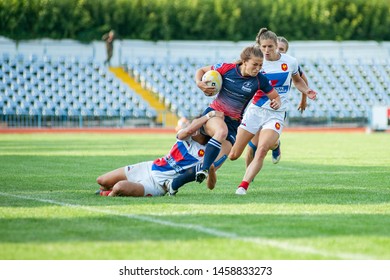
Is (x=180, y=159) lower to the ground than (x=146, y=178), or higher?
higher

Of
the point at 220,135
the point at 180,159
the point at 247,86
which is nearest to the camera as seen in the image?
the point at 220,135

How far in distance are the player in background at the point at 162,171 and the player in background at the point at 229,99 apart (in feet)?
0.45

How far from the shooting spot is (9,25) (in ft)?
170

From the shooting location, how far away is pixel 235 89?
13148 millimetres

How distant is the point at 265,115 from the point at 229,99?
0.81 m

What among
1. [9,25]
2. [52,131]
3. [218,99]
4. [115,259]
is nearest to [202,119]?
[218,99]

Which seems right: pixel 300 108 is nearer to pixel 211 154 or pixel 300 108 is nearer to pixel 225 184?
pixel 225 184

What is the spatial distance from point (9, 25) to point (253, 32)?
15211 millimetres

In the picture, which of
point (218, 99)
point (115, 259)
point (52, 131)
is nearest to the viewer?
point (115, 259)

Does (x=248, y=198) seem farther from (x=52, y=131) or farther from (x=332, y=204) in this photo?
(x=52, y=131)

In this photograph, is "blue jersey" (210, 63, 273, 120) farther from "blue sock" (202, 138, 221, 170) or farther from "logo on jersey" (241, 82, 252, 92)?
"blue sock" (202, 138, 221, 170)

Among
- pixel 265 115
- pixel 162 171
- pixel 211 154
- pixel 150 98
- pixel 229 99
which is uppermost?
pixel 229 99

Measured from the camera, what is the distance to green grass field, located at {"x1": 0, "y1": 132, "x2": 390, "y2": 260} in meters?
7.97

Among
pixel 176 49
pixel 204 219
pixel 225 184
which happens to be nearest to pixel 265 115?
pixel 225 184
